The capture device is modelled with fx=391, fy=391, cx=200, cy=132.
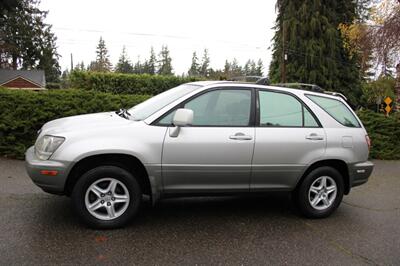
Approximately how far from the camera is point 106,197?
433cm

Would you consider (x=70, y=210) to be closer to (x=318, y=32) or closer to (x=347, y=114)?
(x=347, y=114)

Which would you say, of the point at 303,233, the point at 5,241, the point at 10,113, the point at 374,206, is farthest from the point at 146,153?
the point at 10,113

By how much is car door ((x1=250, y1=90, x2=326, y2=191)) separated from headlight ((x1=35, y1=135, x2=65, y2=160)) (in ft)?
7.39

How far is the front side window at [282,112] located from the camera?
16.0ft

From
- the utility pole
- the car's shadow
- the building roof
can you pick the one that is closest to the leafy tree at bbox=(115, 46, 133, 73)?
the building roof

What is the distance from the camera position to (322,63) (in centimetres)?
3388

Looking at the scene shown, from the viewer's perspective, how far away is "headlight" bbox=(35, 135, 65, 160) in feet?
13.7

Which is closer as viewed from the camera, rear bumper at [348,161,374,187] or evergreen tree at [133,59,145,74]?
rear bumper at [348,161,374,187]

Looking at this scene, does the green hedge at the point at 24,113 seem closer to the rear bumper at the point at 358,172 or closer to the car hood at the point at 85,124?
the car hood at the point at 85,124

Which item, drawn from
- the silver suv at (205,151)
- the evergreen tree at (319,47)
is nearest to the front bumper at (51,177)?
the silver suv at (205,151)

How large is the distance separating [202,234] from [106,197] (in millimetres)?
1154

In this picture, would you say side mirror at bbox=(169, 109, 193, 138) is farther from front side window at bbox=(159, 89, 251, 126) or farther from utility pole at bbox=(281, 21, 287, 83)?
utility pole at bbox=(281, 21, 287, 83)

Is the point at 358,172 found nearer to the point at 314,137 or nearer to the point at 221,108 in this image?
the point at 314,137

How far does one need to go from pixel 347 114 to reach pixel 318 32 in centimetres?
3113
